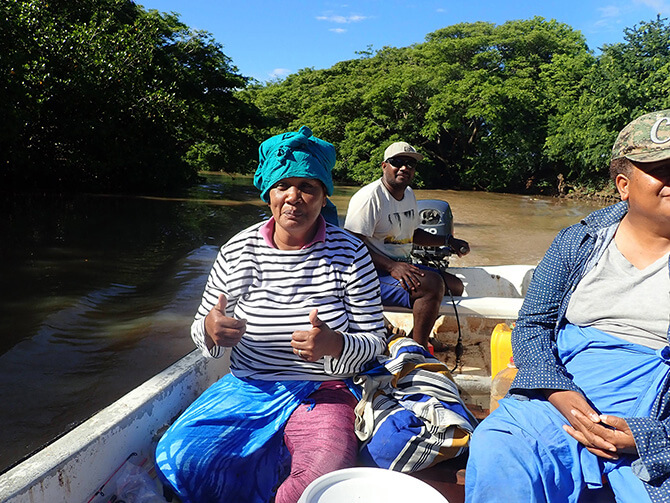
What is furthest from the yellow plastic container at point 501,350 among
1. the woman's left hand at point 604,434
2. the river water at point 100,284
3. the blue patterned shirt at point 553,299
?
the river water at point 100,284

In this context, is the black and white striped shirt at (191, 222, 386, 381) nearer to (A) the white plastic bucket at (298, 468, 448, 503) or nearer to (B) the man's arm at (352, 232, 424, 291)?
(A) the white plastic bucket at (298, 468, 448, 503)

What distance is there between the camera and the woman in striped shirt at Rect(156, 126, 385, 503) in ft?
5.90

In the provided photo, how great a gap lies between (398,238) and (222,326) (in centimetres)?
227

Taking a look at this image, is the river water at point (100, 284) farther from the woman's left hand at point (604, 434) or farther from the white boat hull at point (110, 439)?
the woman's left hand at point (604, 434)

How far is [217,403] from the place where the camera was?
1936 mm

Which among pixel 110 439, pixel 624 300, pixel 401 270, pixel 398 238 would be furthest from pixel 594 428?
pixel 398 238

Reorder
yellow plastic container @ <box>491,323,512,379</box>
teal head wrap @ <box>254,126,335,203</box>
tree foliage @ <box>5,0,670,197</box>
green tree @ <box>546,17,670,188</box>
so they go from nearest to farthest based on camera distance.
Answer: teal head wrap @ <box>254,126,335,203</box> < yellow plastic container @ <box>491,323,512,379</box> < tree foliage @ <box>5,0,670,197</box> < green tree @ <box>546,17,670,188</box>

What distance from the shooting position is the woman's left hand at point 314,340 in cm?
169

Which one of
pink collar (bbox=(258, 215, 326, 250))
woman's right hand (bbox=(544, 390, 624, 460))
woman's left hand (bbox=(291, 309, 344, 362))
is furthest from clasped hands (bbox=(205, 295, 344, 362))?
woman's right hand (bbox=(544, 390, 624, 460))

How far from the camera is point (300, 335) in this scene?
1.70 meters

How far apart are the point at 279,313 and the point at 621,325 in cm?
111

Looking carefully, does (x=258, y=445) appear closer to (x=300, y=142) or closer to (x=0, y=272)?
(x=300, y=142)

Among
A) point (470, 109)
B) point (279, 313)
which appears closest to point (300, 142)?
point (279, 313)

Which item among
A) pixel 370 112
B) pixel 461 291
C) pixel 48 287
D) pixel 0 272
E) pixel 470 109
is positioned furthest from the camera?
pixel 370 112
